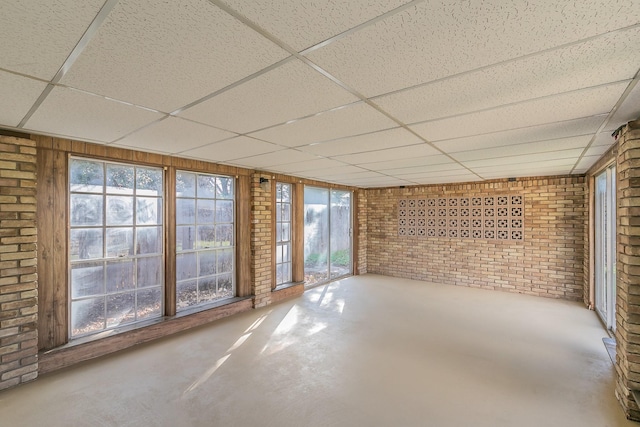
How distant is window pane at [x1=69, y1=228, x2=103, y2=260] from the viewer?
3.21m

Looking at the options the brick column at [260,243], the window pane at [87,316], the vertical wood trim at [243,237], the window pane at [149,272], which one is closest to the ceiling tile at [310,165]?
the brick column at [260,243]

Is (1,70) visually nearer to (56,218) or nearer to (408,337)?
(56,218)

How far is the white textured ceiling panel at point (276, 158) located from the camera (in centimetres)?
354

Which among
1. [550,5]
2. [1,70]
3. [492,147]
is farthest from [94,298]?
[492,147]

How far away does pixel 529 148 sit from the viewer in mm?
3209

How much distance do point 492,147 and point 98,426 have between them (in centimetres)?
446

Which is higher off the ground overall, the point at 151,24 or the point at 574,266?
the point at 151,24

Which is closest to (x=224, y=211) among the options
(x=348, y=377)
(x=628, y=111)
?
(x=348, y=377)

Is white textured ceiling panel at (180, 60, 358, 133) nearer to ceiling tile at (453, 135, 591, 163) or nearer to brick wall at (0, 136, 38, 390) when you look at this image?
brick wall at (0, 136, 38, 390)

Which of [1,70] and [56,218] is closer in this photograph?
[1,70]

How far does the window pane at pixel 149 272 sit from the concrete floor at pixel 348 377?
794 mm

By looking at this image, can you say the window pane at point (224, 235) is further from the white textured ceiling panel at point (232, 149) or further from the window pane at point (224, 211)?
the white textured ceiling panel at point (232, 149)

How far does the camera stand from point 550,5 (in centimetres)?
100

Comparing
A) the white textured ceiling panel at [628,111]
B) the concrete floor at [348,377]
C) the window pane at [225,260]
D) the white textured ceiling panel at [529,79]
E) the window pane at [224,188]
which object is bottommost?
the concrete floor at [348,377]
